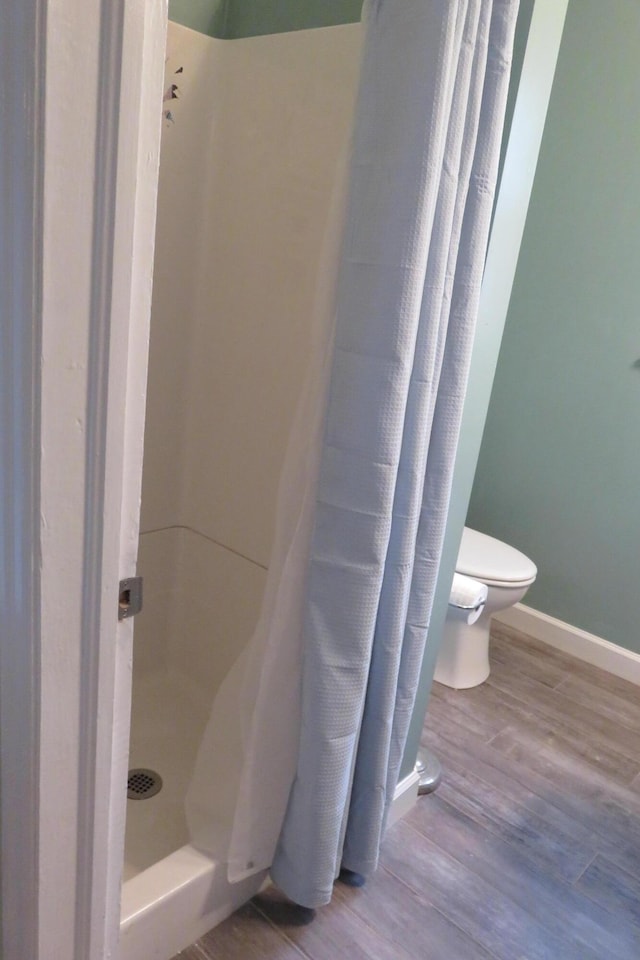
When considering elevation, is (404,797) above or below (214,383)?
below

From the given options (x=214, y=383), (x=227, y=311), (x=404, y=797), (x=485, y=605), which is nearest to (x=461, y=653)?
(x=485, y=605)

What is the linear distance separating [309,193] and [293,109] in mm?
176

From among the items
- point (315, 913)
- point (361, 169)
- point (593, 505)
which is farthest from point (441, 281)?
point (593, 505)

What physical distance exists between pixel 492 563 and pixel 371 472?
1.23 metres

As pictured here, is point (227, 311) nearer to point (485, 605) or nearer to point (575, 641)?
point (485, 605)

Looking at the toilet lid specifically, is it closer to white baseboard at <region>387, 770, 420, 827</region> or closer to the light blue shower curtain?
white baseboard at <region>387, 770, 420, 827</region>

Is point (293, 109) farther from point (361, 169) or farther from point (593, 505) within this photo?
point (593, 505)

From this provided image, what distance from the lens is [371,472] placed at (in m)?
1.12

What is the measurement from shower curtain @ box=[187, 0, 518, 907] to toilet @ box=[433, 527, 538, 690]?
888mm

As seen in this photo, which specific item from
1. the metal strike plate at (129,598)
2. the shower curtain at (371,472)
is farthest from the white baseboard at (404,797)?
the metal strike plate at (129,598)

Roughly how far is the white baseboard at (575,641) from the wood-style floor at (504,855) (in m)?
0.14

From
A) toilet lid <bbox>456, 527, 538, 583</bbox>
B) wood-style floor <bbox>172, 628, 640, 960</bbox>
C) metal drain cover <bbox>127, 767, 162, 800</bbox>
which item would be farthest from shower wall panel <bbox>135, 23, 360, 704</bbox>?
toilet lid <bbox>456, 527, 538, 583</bbox>

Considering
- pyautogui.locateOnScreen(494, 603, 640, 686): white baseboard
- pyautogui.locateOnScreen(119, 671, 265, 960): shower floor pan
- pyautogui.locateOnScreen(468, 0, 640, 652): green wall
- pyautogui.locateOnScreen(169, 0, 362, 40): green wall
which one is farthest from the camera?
pyautogui.locateOnScreen(494, 603, 640, 686): white baseboard

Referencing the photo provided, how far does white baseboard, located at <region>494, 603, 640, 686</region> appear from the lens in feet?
8.15
